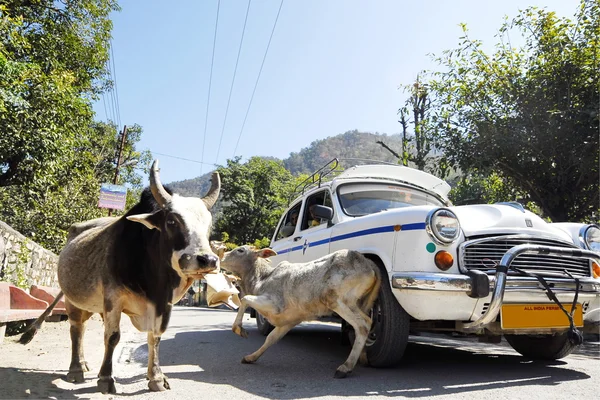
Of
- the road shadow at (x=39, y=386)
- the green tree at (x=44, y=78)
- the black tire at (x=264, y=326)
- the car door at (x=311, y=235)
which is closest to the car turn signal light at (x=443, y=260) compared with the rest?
the car door at (x=311, y=235)

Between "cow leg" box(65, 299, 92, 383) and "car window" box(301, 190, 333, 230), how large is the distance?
3212 mm

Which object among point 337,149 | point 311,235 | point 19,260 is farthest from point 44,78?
Result: point 337,149

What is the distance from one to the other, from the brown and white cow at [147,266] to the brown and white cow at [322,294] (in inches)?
55.2

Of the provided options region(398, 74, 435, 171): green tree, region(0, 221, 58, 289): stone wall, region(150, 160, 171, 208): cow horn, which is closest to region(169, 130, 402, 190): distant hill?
region(398, 74, 435, 171): green tree

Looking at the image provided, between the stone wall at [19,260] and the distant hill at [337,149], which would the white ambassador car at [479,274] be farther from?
the distant hill at [337,149]

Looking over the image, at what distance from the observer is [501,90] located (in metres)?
13.7

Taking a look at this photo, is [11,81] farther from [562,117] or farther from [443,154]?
[562,117]

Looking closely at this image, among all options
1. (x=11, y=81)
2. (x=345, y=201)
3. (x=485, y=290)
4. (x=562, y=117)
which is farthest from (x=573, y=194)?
(x=11, y=81)

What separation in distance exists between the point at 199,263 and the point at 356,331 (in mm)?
1988

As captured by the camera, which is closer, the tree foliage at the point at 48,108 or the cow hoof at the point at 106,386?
the cow hoof at the point at 106,386

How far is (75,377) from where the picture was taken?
183 inches

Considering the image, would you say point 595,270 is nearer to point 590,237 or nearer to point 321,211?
point 590,237

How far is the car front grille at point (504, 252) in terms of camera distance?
465 cm

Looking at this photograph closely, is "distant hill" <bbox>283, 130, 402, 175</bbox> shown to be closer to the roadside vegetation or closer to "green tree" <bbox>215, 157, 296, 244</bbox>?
"green tree" <bbox>215, 157, 296, 244</bbox>
